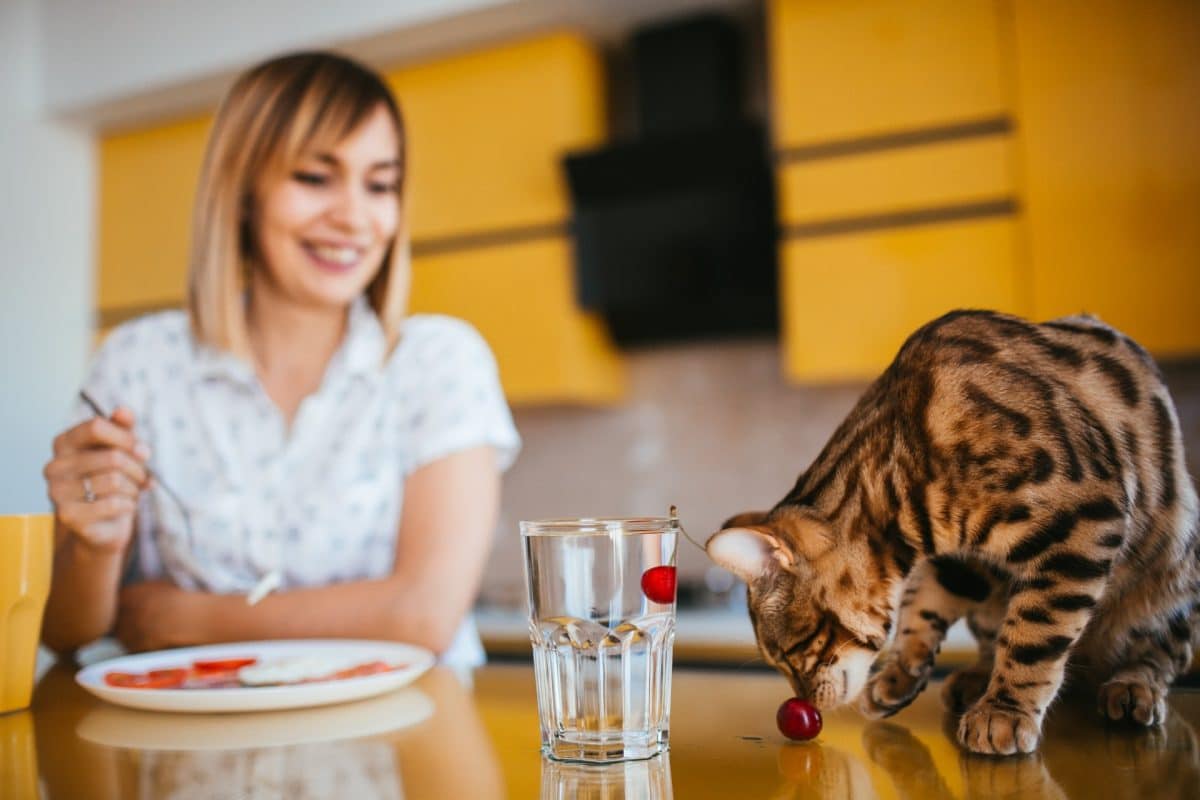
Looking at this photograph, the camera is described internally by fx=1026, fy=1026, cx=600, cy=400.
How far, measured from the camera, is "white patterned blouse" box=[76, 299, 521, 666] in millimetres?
1122

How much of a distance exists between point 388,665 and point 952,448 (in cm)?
41

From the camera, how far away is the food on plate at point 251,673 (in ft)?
2.20

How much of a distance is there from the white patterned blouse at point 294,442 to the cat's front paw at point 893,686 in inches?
23.0

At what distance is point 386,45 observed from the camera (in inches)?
99.8

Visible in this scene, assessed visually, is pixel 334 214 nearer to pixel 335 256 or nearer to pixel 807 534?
pixel 335 256

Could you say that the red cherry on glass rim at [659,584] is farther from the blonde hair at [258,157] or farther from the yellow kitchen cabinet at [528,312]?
the yellow kitchen cabinet at [528,312]

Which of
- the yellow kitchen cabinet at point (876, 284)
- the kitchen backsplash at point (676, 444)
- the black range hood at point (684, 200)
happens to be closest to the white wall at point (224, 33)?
the black range hood at point (684, 200)

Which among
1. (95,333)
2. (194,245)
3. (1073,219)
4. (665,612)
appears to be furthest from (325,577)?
(95,333)

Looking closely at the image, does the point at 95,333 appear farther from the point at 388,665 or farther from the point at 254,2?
the point at 388,665

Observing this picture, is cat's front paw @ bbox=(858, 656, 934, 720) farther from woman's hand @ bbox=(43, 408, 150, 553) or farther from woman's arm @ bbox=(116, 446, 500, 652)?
woman's hand @ bbox=(43, 408, 150, 553)

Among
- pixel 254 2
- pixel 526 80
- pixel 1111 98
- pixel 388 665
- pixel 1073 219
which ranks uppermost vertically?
pixel 254 2

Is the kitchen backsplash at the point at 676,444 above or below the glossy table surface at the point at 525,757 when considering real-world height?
above

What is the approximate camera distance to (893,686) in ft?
1.90

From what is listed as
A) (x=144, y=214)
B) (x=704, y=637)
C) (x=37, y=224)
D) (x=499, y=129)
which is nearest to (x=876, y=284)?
(x=499, y=129)
